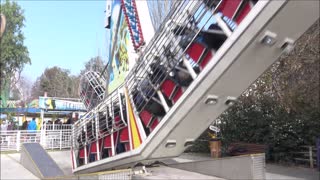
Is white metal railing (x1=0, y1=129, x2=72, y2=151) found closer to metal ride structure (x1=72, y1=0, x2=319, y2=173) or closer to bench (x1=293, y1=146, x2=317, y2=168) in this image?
metal ride structure (x1=72, y1=0, x2=319, y2=173)

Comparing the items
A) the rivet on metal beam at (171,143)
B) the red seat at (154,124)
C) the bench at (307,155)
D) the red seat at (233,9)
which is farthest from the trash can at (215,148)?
the red seat at (233,9)

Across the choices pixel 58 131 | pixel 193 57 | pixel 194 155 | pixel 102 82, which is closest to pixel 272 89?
pixel 194 155

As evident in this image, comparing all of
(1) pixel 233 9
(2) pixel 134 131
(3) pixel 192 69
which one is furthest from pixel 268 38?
(2) pixel 134 131

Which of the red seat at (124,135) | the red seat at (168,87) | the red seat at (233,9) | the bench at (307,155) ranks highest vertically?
the red seat at (233,9)

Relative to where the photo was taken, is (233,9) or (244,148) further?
(244,148)

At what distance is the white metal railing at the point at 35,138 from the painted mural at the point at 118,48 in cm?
881

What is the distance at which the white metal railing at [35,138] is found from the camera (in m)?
18.4

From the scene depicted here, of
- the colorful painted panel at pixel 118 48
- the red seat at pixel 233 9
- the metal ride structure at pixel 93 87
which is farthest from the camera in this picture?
the metal ride structure at pixel 93 87

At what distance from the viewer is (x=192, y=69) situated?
22.9ft

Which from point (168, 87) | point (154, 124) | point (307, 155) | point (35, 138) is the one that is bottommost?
point (307, 155)

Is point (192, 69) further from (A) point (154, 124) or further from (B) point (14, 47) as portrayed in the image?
(B) point (14, 47)

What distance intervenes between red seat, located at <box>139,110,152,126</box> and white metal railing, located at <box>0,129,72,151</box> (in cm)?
1203

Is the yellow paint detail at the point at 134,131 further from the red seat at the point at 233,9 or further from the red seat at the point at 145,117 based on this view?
the red seat at the point at 233,9

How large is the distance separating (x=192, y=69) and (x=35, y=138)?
14896 millimetres
